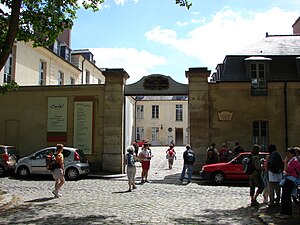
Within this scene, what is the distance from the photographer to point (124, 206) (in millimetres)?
8805

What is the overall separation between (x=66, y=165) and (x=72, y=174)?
18.4 inches

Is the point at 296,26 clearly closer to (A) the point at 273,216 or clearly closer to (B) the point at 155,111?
(A) the point at 273,216

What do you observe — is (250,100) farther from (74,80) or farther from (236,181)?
(74,80)

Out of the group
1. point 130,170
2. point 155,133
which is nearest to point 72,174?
point 130,170

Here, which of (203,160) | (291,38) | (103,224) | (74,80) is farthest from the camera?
(74,80)

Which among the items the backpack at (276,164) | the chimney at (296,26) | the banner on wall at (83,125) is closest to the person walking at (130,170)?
the backpack at (276,164)

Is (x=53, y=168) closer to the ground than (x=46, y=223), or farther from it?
farther from it

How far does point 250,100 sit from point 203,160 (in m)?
3.72

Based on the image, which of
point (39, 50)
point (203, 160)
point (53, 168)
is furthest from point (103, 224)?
point (39, 50)

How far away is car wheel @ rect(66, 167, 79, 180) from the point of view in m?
14.8

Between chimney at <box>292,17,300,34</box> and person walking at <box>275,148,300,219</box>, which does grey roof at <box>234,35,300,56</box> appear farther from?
person walking at <box>275,148,300,219</box>

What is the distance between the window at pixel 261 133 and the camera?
16562 mm

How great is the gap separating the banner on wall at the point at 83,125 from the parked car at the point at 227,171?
637 centimetres

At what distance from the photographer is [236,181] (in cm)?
1397
